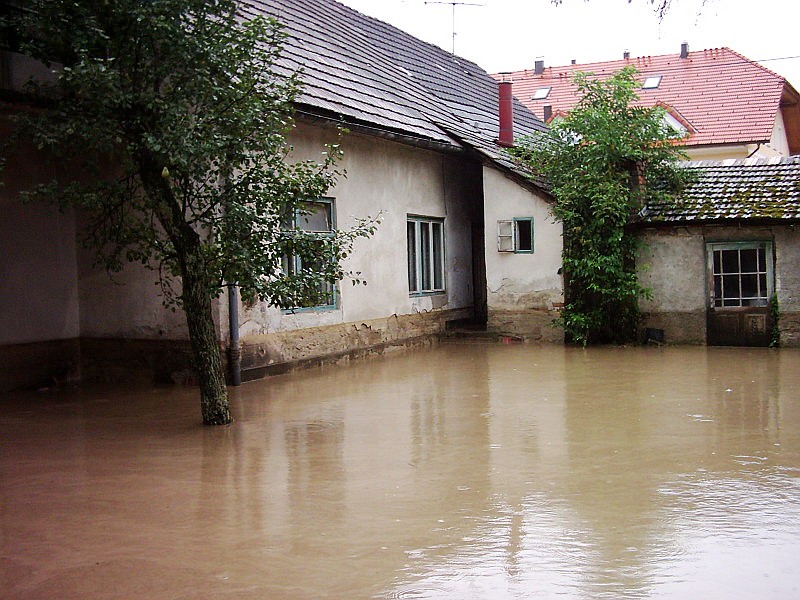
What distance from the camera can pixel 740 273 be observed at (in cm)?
1448

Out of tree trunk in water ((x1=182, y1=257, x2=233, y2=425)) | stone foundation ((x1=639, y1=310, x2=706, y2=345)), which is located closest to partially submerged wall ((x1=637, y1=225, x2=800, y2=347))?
stone foundation ((x1=639, y1=310, x2=706, y2=345))

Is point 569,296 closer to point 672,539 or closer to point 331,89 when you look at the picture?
point 331,89

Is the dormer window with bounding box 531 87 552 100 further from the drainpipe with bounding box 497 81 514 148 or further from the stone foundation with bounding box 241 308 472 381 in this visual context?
the stone foundation with bounding box 241 308 472 381

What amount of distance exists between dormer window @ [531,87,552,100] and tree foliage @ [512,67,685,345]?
19.8 metres

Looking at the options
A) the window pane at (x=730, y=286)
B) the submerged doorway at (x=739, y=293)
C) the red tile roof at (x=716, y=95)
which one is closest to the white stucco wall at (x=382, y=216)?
the submerged doorway at (x=739, y=293)

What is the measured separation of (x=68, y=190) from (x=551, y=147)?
32.1ft

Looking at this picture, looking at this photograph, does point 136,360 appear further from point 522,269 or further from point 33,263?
point 522,269

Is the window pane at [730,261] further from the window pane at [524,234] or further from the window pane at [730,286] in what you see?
the window pane at [524,234]

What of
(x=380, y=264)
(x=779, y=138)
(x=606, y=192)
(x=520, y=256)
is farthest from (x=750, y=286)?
(x=779, y=138)

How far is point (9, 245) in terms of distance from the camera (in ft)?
35.7

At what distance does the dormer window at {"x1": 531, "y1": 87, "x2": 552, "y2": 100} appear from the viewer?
34.8 m

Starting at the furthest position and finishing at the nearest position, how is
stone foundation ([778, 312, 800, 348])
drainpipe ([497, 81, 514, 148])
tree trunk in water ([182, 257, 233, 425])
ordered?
drainpipe ([497, 81, 514, 148]) < stone foundation ([778, 312, 800, 348]) < tree trunk in water ([182, 257, 233, 425])

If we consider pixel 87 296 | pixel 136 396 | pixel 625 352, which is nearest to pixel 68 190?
pixel 136 396

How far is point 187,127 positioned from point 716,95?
83.3 ft
